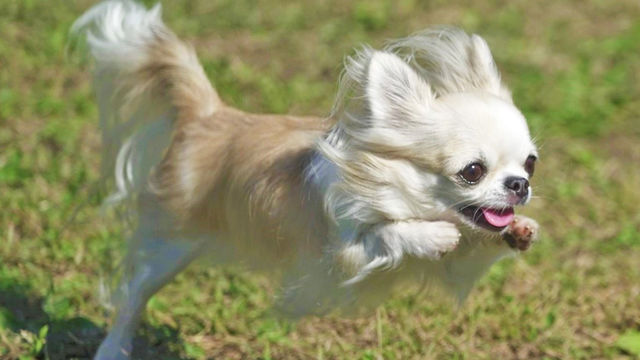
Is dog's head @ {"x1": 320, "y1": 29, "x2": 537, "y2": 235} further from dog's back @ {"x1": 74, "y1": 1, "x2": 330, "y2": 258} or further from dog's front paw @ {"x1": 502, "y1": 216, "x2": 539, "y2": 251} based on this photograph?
dog's back @ {"x1": 74, "y1": 1, "x2": 330, "y2": 258}

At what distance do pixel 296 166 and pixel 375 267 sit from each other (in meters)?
0.59

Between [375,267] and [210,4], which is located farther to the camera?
[210,4]

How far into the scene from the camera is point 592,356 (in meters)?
5.41

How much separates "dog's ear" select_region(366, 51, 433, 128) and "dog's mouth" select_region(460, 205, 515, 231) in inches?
15.0

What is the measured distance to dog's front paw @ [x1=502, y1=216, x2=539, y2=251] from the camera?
417 cm

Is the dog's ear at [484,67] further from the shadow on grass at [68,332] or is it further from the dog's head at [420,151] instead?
the shadow on grass at [68,332]

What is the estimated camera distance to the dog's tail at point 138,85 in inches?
202

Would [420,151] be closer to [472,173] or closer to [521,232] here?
[472,173]

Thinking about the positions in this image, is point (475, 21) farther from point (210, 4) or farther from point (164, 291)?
point (164, 291)

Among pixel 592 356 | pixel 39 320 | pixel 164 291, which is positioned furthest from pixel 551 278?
pixel 39 320

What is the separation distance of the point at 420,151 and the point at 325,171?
414 millimetres

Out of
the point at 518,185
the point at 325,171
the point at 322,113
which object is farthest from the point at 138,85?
the point at 322,113

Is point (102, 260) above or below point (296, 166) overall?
below

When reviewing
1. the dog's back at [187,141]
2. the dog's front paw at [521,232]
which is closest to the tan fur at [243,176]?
the dog's back at [187,141]
